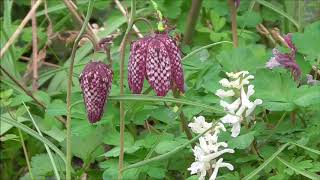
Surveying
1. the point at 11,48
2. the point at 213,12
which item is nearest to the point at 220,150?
the point at 213,12

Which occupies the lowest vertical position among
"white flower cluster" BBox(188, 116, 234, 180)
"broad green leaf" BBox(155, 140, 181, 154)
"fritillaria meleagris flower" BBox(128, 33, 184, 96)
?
"broad green leaf" BBox(155, 140, 181, 154)

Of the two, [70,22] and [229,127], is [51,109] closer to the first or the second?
[229,127]

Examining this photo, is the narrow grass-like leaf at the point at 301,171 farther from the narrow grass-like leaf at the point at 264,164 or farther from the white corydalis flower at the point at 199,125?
the white corydalis flower at the point at 199,125

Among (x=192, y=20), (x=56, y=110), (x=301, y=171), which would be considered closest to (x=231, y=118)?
(x=301, y=171)

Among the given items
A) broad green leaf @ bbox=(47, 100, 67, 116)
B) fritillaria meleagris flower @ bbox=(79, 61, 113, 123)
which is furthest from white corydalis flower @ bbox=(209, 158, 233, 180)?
broad green leaf @ bbox=(47, 100, 67, 116)

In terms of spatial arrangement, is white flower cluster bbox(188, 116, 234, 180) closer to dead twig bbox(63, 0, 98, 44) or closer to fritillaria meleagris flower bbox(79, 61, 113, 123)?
fritillaria meleagris flower bbox(79, 61, 113, 123)
